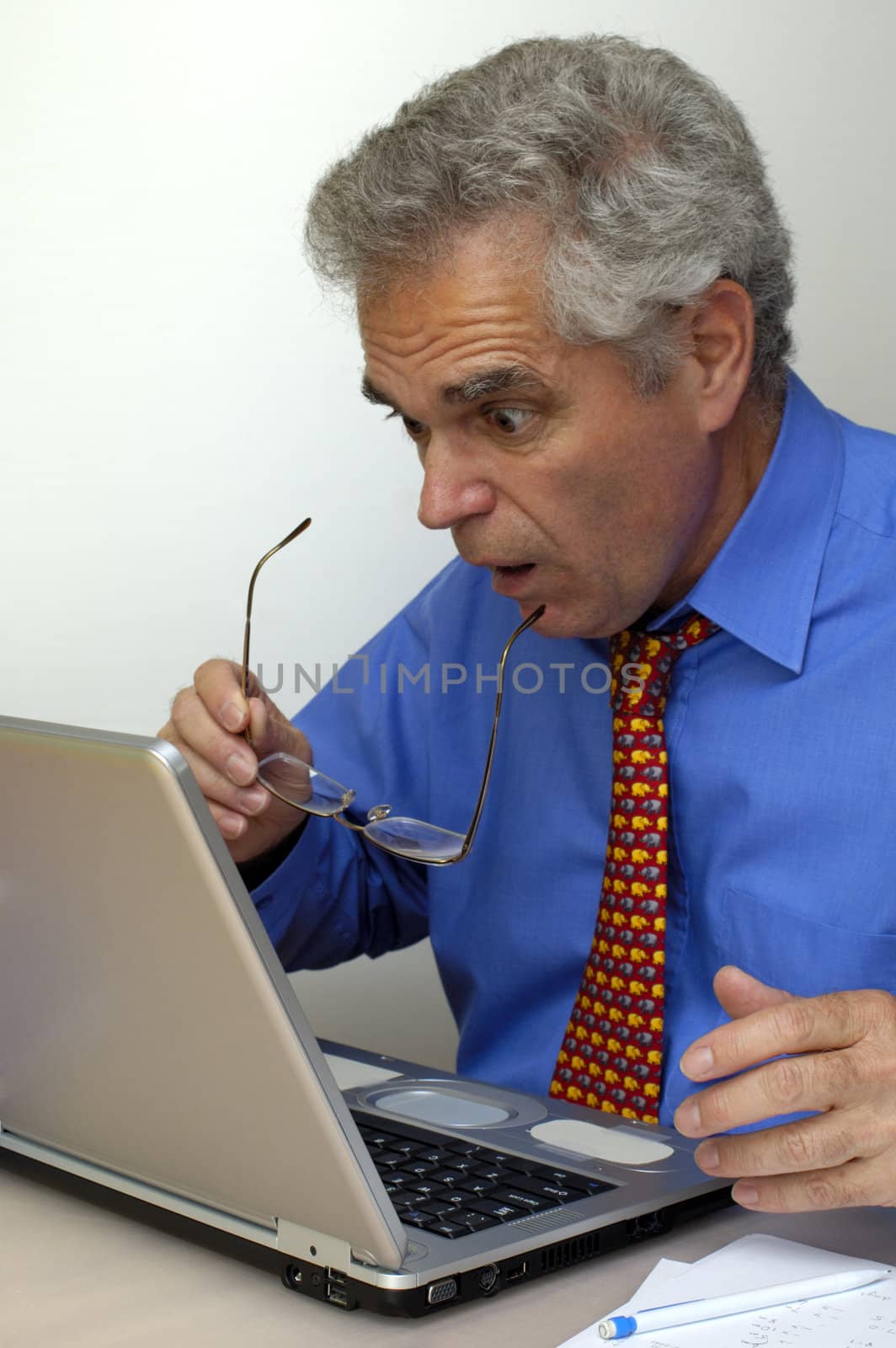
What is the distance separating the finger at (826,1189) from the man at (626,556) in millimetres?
219

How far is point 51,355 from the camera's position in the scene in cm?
169

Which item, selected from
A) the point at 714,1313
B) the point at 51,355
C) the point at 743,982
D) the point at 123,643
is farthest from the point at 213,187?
the point at 714,1313

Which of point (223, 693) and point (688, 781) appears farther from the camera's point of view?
point (688, 781)

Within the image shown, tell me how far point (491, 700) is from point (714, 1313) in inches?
33.4

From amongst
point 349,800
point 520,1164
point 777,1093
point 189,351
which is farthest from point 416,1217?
point 189,351

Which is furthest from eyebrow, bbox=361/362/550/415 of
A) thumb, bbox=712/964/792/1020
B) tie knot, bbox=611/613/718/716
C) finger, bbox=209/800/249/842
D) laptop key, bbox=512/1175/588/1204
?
laptop key, bbox=512/1175/588/1204

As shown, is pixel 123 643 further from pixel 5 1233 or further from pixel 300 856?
pixel 5 1233

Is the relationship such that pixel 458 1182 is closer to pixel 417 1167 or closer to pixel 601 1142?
pixel 417 1167

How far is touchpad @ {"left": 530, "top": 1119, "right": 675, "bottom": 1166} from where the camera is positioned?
0.98 meters

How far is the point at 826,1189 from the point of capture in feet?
2.85

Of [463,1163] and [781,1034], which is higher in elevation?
[781,1034]

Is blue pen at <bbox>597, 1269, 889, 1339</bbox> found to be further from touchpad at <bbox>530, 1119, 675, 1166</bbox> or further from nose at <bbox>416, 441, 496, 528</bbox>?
nose at <bbox>416, 441, 496, 528</bbox>

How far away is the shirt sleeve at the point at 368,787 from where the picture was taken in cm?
157

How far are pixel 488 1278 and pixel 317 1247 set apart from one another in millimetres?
96
